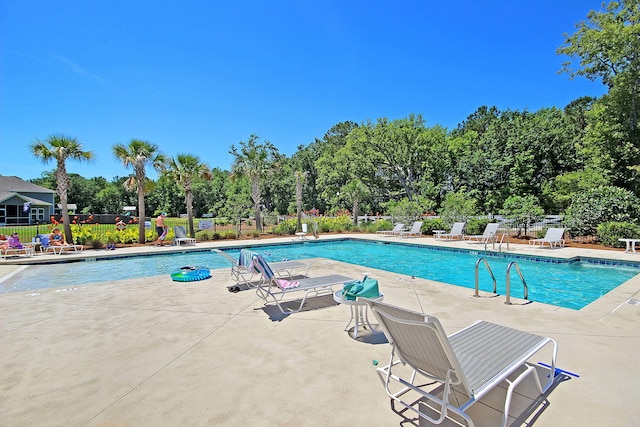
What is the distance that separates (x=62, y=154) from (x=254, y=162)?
870 centimetres

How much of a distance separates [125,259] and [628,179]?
24.0 m

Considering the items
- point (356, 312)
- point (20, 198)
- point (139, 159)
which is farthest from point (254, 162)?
point (20, 198)

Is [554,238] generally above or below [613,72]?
below

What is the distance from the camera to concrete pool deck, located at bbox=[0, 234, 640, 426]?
2.40 m

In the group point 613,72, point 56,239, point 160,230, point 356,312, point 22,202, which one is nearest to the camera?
point 356,312

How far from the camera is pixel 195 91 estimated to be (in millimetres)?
18781

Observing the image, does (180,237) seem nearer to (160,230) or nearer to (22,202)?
(160,230)

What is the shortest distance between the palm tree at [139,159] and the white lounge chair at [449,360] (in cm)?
1502

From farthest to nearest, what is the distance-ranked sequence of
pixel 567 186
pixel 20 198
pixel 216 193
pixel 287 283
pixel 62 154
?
pixel 216 193 < pixel 20 198 < pixel 567 186 < pixel 62 154 < pixel 287 283

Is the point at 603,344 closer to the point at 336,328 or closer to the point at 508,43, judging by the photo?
the point at 336,328

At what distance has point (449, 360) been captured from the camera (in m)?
2.00

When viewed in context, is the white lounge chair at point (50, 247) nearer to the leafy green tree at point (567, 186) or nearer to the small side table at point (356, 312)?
the small side table at point (356, 312)

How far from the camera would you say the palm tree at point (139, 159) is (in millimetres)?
14880

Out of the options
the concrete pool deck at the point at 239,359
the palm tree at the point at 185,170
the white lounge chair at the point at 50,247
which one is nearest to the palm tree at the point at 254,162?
the palm tree at the point at 185,170
